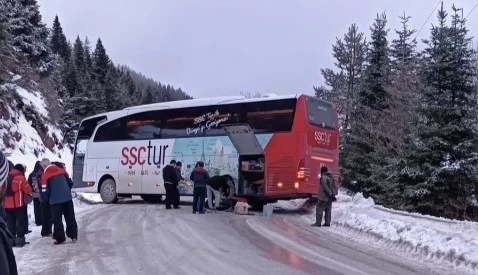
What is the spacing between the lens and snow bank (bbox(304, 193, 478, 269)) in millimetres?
9977

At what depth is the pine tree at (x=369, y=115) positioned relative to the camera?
1233 inches

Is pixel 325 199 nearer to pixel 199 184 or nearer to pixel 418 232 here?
pixel 418 232

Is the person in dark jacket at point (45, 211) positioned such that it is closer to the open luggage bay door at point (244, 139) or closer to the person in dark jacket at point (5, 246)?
the open luggage bay door at point (244, 139)

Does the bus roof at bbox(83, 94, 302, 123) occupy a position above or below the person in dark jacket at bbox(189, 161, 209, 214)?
above

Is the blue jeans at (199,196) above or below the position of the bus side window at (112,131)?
below

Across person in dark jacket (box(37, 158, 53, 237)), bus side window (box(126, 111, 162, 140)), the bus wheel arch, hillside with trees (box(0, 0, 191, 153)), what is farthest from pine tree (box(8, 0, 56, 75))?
person in dark jacket (box(37, 158, 53, 237))

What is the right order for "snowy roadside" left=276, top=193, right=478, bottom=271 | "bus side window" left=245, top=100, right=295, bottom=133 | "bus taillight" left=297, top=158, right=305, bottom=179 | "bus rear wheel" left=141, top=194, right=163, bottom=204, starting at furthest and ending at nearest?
1. "bus rear wheel" left=141, top=194, right=163, bottom=204
2. "bus side window" left=245, top=100, right=295, bottom=133
3. "bus taillight" left=297, top=158, right=305, bottom=179
4. "snowy roadside" left=276, top=193, right=478, bottom=271

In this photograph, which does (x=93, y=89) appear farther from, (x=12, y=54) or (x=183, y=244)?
(x=183, y=244)

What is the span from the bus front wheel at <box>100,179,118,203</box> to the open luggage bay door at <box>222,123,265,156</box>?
680 cm

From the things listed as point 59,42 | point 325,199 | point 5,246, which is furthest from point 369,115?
point 59,42

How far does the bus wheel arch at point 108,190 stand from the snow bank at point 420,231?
11431 mm

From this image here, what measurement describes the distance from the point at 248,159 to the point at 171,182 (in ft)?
9.44

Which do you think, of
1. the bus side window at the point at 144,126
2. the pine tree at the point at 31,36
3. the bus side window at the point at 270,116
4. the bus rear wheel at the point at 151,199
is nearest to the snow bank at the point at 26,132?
the pine tree at the point at 31,36

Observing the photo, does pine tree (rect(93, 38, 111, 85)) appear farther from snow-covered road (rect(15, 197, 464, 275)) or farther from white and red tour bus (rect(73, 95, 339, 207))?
snow-covered road (rect(15, 197, 464, 275))
